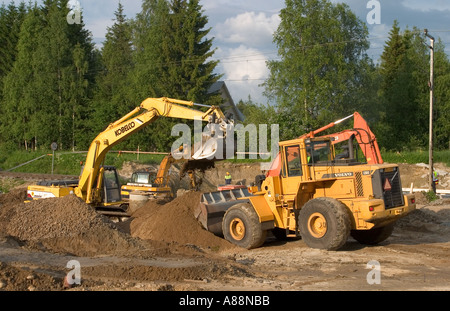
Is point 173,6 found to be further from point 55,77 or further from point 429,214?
point 429,214

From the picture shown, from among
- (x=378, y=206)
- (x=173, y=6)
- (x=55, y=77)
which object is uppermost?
(x=173, y=6)

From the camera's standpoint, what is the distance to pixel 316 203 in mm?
11711

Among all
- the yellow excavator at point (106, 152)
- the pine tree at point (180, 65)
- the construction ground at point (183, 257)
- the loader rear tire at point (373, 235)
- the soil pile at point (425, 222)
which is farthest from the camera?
the pine tree at point (180, 65)

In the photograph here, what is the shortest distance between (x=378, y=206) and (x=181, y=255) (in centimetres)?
449

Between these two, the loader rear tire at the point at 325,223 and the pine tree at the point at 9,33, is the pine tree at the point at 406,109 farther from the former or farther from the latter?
the pine tree at the point at 9,33

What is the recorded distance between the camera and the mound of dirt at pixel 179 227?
13.2 metres

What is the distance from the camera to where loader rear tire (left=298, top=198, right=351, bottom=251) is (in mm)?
11211

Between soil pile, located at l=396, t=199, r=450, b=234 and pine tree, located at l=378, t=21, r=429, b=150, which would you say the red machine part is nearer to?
soil pile, located at l=396, t=199, r=450, b=234

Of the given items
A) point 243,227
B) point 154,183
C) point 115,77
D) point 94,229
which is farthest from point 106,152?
point 115,77

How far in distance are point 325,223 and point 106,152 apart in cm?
891

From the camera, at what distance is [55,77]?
44.9 m

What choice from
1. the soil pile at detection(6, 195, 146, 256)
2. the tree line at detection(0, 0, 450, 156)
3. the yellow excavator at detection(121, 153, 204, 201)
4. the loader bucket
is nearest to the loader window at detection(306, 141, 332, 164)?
the loader bucket

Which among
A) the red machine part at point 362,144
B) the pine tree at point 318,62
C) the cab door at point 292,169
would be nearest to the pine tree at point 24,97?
the pine tree at point 318,62
